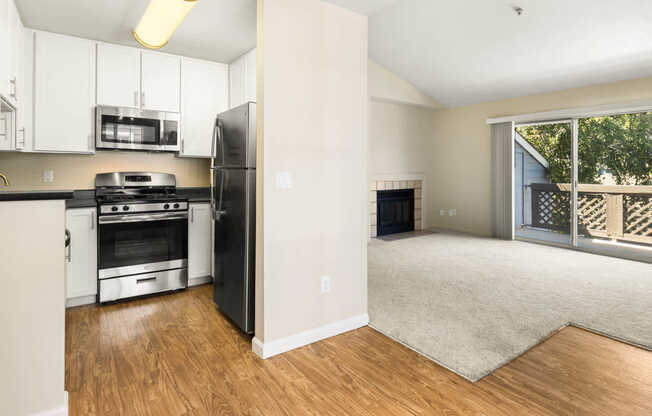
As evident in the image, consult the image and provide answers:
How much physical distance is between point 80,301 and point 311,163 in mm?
2533

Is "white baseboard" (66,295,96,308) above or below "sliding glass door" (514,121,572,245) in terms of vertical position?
below

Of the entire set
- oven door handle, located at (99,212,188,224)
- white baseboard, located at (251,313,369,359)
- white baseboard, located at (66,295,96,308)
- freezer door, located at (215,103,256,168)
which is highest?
freezer door, located at (215,103,256,168)

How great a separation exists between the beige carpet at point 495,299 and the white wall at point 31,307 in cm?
201

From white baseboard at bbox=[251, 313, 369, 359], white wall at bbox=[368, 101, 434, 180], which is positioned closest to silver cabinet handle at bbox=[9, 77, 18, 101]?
white baseboard at bbox=[251, 313, 369, 359]

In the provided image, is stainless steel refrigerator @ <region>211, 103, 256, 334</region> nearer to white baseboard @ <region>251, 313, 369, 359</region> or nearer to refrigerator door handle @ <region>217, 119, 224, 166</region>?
refrigerator door handle @ <region>217, 119, 224, 166</region>

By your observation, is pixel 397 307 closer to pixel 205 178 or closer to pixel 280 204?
pixel 280 204

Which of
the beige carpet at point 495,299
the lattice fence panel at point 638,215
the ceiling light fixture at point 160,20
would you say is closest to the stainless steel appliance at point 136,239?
the ceiling light fixture at point 160,20

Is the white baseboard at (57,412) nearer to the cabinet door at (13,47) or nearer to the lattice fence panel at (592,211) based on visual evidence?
the cabinet door at (13,47)

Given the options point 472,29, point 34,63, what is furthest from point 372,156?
point 34,63

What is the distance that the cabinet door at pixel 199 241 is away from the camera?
12.2 ft

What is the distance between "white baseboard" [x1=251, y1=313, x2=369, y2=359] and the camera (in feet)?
7.64

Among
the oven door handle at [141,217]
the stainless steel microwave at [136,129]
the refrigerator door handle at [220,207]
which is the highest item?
the stainless steel microwave at [136,129]

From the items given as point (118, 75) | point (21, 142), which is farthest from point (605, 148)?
point (21, 142)

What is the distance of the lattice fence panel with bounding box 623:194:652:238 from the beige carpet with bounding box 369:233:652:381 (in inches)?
24.0
